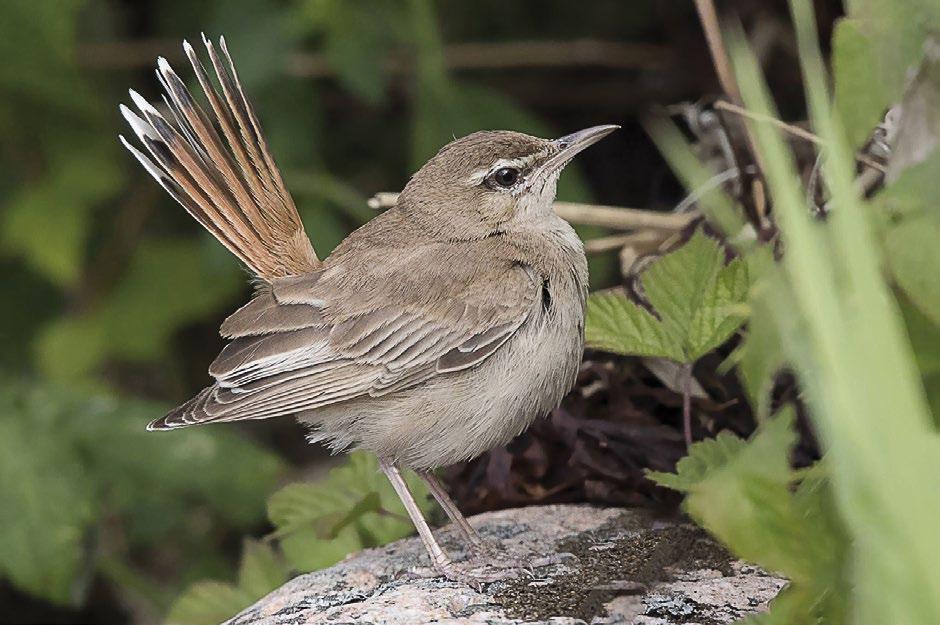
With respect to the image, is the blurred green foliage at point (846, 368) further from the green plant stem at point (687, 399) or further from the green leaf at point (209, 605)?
the green leaf at point (209, 605)

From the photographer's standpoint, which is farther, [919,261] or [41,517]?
[41,517]

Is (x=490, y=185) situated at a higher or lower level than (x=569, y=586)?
higher

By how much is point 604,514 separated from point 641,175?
2.19 meters

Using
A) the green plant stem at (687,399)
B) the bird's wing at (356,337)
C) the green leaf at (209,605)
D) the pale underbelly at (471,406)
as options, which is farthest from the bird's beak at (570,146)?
the green leaf at (209,605)

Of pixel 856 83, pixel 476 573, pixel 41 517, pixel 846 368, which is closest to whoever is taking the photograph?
pixel 846 368

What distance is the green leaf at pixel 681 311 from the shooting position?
2668mm

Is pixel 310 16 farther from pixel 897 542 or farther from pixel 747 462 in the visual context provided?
pixel 897 542

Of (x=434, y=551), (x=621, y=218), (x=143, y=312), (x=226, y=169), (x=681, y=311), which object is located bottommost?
(x=434, y=551)

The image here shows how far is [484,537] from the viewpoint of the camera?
2.94 m

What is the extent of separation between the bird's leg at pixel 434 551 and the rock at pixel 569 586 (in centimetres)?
4

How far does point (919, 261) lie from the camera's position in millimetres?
2051

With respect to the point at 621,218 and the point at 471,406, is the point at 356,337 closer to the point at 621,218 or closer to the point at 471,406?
the point at 471,406

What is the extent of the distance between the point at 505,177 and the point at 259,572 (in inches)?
50.8

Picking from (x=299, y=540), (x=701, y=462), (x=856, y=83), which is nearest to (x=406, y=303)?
(x=299, y=540)
